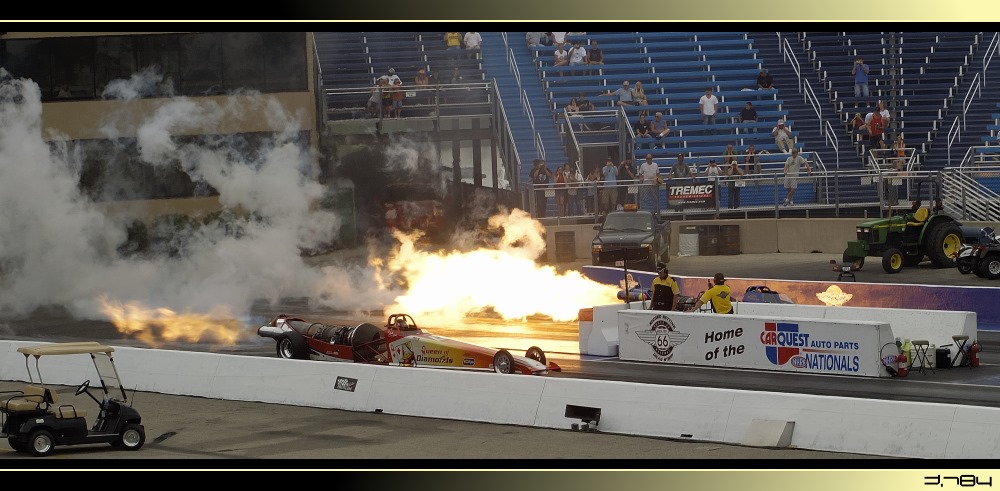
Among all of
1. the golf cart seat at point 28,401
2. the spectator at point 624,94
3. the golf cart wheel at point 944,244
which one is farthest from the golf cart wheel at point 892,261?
the golf cart seat at point 28,401

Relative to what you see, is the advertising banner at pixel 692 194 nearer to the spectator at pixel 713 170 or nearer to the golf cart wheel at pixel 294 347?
the spectator at pixel 713 170

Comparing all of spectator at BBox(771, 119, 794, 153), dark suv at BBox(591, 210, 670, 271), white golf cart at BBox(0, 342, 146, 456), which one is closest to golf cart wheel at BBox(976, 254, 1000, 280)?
dark suv at BBox(591, 210, 670, 271)

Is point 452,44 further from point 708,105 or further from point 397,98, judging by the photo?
point 708,105

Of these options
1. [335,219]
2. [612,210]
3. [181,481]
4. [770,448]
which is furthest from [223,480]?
[612,210]

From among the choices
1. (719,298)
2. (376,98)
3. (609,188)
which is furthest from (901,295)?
(376,98)

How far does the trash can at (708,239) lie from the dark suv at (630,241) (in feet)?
6.03

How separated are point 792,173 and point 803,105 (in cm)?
402

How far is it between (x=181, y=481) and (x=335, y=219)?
2216 centimetres

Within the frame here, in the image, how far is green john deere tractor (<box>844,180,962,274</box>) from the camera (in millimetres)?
31188

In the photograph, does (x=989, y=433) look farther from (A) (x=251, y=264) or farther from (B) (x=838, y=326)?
(A) (x=251, y=264)

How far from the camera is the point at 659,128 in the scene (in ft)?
125

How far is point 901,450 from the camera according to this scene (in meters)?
14.2

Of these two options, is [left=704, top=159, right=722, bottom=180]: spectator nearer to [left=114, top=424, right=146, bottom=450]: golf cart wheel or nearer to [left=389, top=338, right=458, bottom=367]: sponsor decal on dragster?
[left=389, top=338, right=458, bottom=367]: sponsor decal on dragster

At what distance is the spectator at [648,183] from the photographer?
35.9 metres
